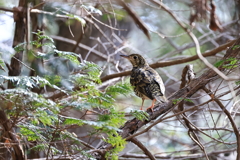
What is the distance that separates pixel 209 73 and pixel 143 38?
7209mm

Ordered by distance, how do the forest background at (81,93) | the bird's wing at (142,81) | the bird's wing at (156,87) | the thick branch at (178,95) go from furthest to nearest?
the bird's wing at (142,81) → the bird's wing at (156,87) → the thick branch at (178,95) → the forest background at (81,93)

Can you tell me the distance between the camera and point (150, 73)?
15.2 feet

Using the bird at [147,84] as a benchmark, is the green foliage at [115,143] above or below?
below

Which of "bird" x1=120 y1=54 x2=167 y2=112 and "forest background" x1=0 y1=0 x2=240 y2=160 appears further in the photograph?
"bird" x1=120 y1=54 x2=167 y2=112

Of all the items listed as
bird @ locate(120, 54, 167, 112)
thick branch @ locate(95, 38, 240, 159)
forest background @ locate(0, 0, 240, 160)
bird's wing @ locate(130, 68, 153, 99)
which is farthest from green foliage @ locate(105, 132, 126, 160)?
bird's wing @ locate(130, 68, 153, 99)

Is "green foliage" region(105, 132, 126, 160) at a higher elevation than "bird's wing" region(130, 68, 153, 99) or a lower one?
lower

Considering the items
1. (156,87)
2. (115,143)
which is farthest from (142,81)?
(115,143)

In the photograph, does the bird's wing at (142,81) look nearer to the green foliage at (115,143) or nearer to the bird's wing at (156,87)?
the bird's wing at (156,87)

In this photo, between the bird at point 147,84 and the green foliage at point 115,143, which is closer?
the green foliage at point 115,143

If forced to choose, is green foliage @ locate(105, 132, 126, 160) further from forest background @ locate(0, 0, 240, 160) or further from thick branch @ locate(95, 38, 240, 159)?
thick branch @ locate(95, 38, 240, 159)

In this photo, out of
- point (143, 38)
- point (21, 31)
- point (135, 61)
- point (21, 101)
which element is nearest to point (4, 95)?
point (21, 101)

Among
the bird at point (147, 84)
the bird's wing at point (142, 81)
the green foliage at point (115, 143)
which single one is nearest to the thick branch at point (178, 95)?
the bird at point (147, 84)

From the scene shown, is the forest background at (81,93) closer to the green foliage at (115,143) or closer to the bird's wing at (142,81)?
the green foliage at (115,143)

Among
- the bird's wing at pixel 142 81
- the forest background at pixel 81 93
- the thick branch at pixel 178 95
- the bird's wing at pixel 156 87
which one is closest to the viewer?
the forest background at pixel 81 93
